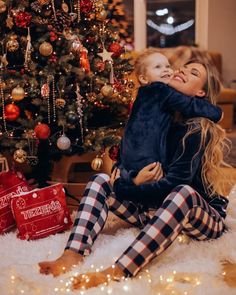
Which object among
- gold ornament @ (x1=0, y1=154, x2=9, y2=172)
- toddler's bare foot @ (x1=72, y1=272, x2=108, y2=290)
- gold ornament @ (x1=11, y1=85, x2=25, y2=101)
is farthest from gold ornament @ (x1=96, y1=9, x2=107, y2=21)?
toddler's bare foot @ (x1=72, y1=272, x2=108, y2=290)

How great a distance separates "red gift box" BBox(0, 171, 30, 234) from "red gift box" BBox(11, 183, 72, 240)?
102mm

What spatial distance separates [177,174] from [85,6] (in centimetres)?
119

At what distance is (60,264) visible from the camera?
5.25ft

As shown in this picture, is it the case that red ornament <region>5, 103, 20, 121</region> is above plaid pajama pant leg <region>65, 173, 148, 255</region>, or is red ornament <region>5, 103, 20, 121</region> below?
above

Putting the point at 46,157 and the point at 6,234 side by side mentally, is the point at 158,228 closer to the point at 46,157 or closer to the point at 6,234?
the point at 6,234

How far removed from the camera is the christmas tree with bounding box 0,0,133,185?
7.36 ft

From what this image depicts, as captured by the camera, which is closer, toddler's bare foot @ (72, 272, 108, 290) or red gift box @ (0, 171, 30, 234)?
→ toddler's bare foot @ (72, 272, 108, 290)

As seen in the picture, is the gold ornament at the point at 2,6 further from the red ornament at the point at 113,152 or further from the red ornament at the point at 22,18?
the red ornament at the point at 113,152

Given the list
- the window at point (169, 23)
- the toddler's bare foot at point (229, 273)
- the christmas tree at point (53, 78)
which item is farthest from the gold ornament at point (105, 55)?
the window at point (169, 23)

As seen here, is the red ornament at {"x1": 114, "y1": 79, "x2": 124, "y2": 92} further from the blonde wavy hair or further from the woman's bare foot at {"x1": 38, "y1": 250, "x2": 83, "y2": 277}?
the woman's bare foot at {"x1": 38, "y1": 250, "x2": 83, "y2": 277}

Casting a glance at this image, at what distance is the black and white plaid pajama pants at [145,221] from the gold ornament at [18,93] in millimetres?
653

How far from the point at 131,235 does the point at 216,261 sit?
381mm

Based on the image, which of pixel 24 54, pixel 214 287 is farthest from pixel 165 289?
pixel 24 54

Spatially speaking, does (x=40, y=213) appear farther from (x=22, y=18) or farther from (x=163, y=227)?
(x=22, y=18)
